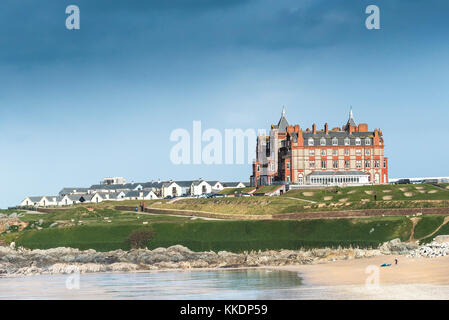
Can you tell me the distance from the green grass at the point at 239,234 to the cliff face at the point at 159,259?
115 inches

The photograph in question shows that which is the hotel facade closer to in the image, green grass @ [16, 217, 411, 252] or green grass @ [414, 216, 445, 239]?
green grass @ [16, 217, 411, 252]

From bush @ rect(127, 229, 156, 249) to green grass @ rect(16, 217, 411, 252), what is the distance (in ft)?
2.59

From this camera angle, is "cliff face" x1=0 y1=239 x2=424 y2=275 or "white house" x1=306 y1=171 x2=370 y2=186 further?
"white house" x1=306 y1=171 x2=370 y2=186

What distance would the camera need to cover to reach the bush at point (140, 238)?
98.4m

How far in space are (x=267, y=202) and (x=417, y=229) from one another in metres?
39.0

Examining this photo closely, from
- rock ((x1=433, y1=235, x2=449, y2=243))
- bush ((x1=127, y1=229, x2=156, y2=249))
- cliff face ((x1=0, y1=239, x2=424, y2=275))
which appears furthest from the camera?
bush ((x1=127, y1=229, x2=156, y2=249))

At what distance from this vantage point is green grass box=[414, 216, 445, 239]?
88.1 m

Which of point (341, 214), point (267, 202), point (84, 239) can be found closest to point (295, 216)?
point (341, 214)

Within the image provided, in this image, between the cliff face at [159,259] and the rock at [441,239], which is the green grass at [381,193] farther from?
the cliff face at [159,259]

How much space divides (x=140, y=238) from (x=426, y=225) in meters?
37.8

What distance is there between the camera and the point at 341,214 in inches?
4058

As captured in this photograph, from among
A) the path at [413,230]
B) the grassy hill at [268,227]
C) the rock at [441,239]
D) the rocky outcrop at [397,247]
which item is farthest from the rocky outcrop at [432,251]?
the grassy hill at [268,227]

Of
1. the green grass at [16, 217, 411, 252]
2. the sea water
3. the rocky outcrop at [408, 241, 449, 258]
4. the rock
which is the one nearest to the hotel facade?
the green grass at [16, 217, 411, 252]

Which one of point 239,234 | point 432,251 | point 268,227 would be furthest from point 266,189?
point 432,251
